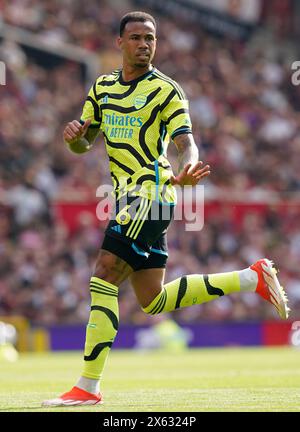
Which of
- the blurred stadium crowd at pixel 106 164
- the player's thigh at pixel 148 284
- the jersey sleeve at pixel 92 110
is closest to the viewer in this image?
the player's thigh at pixel 148 284

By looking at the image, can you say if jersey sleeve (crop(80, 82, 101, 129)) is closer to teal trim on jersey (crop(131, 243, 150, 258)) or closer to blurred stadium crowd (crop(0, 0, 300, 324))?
teal trim on jersey (crop(131, 243, 150, 258))

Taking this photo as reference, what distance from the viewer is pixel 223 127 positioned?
22.5 m

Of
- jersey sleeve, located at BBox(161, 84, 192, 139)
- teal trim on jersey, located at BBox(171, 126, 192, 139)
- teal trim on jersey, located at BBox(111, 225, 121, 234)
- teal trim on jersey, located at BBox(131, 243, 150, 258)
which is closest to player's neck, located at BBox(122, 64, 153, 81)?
jersey sleeve, located at BBox(161, 84, 192, 139)

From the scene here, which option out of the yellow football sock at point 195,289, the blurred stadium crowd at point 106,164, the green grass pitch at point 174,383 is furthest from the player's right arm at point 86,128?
the blurred stadium crowd at point 106,164

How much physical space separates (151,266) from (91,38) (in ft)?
52.1

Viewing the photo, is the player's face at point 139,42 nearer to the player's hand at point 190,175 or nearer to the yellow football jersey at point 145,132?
the yellow football jersey at point 145,132

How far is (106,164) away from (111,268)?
1288 centimetres

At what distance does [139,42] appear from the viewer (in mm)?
7723

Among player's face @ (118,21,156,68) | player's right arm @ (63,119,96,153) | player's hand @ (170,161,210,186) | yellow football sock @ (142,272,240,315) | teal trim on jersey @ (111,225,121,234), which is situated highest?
player's face @ (118,21,156,68)

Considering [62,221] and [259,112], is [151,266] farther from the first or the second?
[259,112]

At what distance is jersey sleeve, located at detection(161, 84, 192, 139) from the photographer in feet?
24.8

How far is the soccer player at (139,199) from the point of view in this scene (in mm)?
7480

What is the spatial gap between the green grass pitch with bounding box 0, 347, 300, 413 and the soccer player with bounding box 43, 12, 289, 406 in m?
0.57
